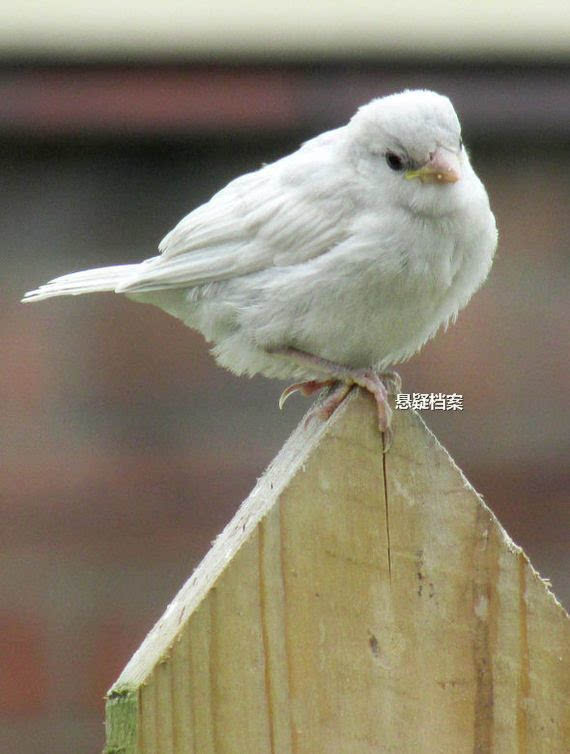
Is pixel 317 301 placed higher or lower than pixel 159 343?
lower

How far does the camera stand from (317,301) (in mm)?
2742

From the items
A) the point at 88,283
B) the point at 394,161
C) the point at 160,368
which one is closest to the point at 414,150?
the point at 394,161

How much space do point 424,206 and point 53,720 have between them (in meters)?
2.92

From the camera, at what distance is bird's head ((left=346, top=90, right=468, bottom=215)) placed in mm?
2744

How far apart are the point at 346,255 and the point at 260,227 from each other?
0.30 metres

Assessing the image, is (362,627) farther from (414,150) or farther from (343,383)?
(414,150)

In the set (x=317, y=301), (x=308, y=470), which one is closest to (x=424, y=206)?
(x=317, y=301)

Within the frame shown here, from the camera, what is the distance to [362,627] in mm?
1949

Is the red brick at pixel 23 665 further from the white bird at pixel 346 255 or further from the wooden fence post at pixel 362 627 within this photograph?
the wooden fence post at pixel 362 627

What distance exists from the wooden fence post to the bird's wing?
0.93 metres

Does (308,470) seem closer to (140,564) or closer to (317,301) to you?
(317,301)

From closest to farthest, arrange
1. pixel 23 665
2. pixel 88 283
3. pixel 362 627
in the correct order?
pixel 362 627
pixel 88 283
pixel 23 665

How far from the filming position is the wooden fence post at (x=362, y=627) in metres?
1.88

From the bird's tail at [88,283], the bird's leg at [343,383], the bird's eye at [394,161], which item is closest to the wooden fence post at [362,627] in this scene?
the bird's leg at [343,383]
